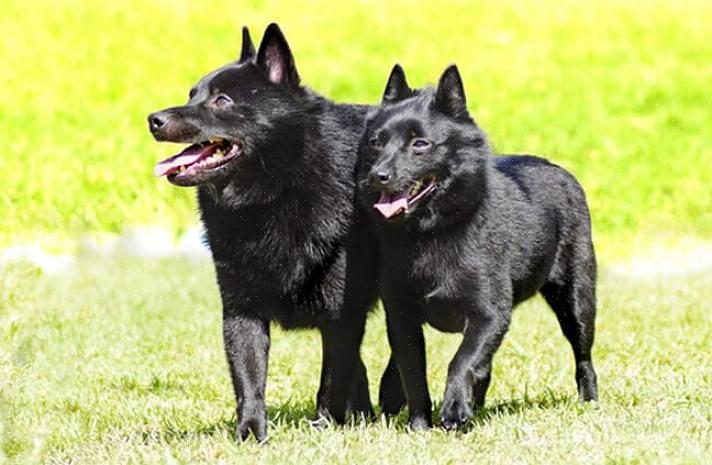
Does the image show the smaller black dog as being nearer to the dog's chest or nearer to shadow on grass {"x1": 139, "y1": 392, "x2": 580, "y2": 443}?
the dog's chest

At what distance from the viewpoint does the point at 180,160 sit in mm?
Answer: 5484

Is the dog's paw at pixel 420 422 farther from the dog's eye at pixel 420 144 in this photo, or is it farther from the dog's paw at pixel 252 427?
the dog's eye at pixel 420 144

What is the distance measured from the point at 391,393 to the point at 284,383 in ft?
3.59

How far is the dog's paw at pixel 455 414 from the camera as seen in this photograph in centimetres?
532

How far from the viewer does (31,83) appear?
50.7 feet

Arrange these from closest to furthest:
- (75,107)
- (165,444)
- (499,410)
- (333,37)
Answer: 1. (165,444)
2. (499,410)
3. (75,107)
4. (333,37)

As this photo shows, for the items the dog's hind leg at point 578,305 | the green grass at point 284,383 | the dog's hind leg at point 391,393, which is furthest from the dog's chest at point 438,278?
the dog's hind leg at point 578,305

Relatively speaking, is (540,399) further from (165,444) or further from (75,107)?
(75,107)

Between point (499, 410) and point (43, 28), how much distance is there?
12259 mm

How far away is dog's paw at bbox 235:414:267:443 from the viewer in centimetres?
543

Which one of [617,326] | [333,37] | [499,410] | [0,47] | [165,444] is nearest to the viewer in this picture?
[165,444]

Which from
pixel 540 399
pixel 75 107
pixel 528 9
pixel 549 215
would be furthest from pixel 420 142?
pixel 528 9

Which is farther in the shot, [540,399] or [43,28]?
[43,28]

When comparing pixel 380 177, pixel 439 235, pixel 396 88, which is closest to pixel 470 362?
pixel 439 235
